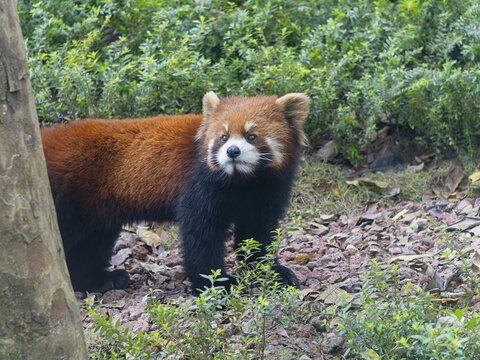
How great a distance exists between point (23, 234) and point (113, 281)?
2.67 m

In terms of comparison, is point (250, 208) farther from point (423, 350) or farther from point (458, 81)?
point (458, 81)

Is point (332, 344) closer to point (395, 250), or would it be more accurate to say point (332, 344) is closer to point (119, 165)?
point (395, 250)

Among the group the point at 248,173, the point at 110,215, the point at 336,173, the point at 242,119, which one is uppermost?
the point at 242,119

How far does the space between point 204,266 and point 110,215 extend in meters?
0.87

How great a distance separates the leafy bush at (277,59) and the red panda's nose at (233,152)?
2202 millimetres

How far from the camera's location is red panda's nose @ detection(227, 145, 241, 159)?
14.0 feet

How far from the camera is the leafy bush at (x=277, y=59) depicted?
632cm

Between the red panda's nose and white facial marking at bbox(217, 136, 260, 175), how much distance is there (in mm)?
19

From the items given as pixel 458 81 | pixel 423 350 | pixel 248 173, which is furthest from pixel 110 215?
pixel 458 81

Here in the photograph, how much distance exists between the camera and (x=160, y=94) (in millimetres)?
6496

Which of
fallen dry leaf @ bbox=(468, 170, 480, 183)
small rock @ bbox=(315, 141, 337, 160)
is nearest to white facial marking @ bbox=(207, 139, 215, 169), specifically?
small rock @ bbox=(315, 141, 337, 160)

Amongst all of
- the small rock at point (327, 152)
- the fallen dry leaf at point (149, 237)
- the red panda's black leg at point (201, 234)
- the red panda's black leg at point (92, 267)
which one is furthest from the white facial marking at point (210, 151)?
the small rock at point (327, 152)

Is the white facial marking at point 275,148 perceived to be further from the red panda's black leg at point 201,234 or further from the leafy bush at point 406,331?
the leafy bush at point 406,331

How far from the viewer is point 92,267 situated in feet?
16.8
